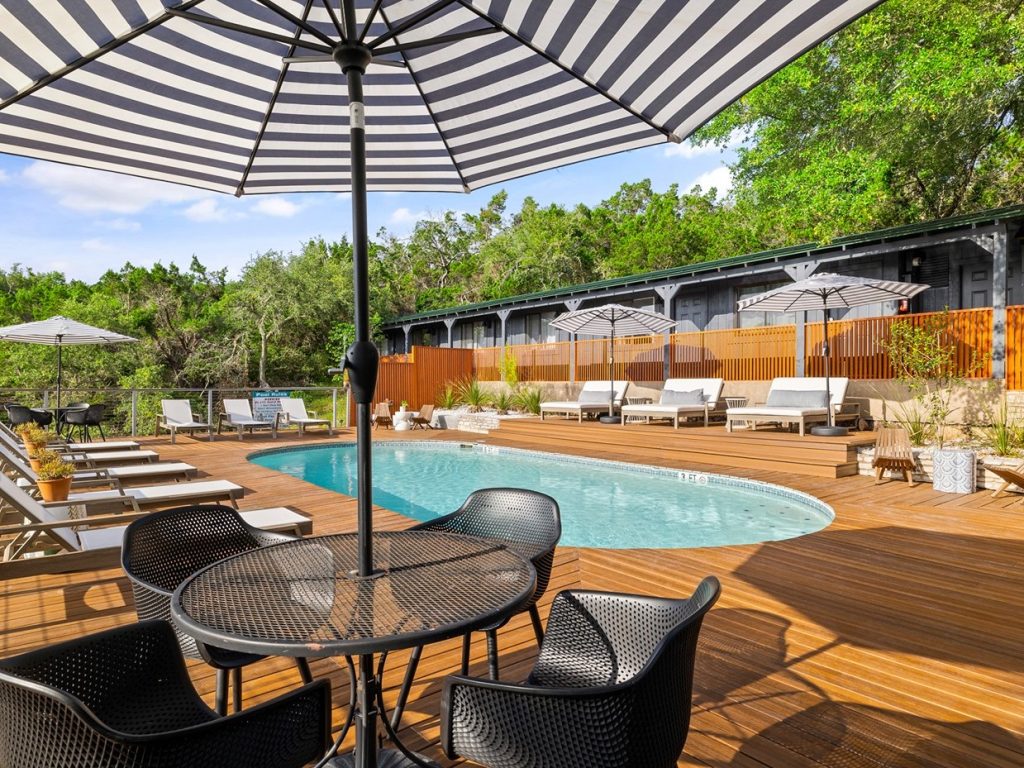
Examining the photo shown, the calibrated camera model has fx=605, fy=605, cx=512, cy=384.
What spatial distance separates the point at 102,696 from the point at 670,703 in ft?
4.12

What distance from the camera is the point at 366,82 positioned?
8.84ft

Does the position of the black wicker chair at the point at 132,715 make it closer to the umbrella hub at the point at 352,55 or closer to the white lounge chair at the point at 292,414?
the umbrella hub at the point at 352,55

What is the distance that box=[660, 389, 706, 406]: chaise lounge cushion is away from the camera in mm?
11016

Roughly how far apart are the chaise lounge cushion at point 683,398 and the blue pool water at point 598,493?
262 centimetres

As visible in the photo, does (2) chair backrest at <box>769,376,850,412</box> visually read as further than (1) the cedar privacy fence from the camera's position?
Yes

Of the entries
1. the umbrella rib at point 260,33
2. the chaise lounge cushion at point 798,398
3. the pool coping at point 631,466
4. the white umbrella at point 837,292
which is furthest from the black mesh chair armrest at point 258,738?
the chaise lounge cushion at point 798,398

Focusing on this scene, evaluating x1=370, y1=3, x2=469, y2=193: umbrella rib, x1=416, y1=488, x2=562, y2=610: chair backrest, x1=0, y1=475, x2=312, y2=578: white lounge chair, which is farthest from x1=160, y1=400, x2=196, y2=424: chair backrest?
x1=416, y1=488, x2=562, y2=610: chair backrest

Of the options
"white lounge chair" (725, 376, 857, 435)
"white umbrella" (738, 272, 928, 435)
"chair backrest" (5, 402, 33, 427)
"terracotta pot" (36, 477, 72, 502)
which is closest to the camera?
"terracotta pot" (36, 477, 72, 502)

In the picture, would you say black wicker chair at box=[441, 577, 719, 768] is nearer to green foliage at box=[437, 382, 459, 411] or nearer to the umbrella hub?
the umbrella hub

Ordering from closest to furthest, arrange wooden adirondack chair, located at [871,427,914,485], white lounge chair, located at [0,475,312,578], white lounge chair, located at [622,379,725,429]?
white lounge chair, located at [0,475,312,578], wooden adirondack chair, located at [871,427,914,485], white lounge chair, located at [622,379,725,429]

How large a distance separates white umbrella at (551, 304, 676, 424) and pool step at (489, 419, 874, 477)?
104cm

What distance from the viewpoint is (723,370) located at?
12.3 m

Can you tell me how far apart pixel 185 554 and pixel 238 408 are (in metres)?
11.6

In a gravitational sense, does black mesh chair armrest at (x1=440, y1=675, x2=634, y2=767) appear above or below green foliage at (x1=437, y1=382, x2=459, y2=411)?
below
